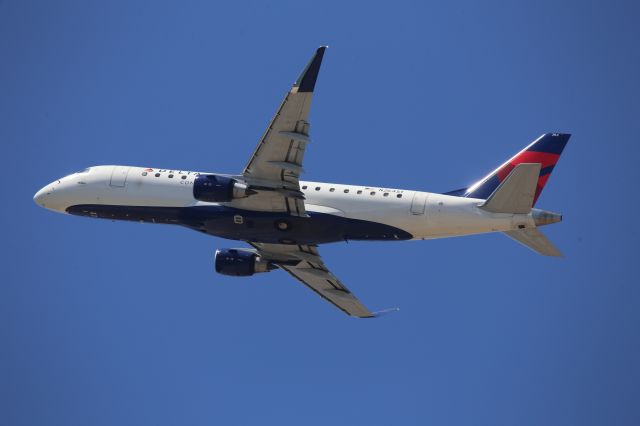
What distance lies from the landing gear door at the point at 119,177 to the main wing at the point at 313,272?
25.6 ft

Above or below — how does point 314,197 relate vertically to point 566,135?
below

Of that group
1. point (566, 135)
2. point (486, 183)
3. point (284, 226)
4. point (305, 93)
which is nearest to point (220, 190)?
point (284, 226)

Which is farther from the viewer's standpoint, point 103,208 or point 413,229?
point 103,208

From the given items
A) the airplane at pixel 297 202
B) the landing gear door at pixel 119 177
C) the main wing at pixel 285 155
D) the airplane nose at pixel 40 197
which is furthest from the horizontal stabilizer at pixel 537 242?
the airplane nose at pixel 40 197

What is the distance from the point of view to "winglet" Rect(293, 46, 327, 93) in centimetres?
5300

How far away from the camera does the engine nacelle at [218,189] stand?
2344 inches

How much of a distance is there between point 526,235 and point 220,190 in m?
15.3

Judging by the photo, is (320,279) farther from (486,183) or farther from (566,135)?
(566,135)

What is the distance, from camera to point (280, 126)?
55.6 m

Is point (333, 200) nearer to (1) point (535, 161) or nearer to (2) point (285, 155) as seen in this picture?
(2) point (285, 155)

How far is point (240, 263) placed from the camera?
222ft

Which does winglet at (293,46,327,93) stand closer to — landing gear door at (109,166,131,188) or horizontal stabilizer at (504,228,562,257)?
horizontal stabilizer at (504,228,562,257)

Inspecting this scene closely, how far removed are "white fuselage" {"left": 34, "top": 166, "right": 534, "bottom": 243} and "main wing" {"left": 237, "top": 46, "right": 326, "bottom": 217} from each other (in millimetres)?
1419

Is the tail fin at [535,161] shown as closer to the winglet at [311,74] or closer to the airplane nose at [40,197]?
the winglet at [311,74]
